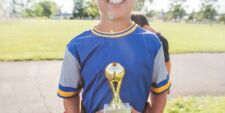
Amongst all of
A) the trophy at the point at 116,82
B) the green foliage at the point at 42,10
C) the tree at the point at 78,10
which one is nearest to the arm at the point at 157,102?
the trophy at the point at 116,82

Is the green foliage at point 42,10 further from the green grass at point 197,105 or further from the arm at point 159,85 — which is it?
the arm at point 159,85

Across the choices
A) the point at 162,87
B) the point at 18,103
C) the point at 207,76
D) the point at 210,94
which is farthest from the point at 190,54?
the point at 162,87

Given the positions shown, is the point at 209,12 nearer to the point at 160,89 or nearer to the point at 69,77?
the point at 160,89

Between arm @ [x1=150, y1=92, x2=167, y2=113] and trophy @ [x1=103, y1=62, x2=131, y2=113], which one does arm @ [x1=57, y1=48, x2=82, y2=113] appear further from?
arm @ [x1=150, y1=92, x2=167, y2=113]

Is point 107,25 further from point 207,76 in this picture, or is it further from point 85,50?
point 207,76

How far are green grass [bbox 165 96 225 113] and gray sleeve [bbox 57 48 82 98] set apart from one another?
3.74 meters

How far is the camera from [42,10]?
282 feet

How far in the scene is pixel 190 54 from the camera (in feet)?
43.5

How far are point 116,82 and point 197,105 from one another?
4456 millimetres

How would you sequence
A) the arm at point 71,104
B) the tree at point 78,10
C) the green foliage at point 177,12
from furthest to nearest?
the tree at point 78,10, the green foliage at point 177,12, the arm at point 71,104

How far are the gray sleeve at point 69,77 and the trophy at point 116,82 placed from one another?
20cm

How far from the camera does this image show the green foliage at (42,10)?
82.4 meters

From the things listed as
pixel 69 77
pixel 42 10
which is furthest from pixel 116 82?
pixel 42 10

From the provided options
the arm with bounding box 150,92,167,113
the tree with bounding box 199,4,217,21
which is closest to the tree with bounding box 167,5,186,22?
the tree with bounding box 199,4,217,21
